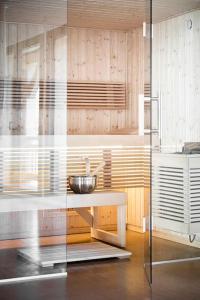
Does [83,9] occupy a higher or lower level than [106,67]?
higher

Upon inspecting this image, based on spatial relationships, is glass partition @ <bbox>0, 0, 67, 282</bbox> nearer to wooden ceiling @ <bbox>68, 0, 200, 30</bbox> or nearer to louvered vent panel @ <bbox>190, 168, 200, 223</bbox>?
wooden ceiling @ <bbox>68, 0, 200, 30</bbox>

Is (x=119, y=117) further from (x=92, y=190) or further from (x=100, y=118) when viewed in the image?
(x=92, y=190)

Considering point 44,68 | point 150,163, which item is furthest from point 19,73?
point 150,163

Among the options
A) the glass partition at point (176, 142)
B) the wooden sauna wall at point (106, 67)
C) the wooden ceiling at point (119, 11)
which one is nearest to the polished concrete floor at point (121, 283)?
the glass partition at point (176, 142)

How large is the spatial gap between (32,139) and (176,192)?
1.25 metres

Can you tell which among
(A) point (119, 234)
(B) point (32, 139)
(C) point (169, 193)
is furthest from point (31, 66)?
(A) point (119, 234)

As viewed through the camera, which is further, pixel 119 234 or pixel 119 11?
pixel 119 11

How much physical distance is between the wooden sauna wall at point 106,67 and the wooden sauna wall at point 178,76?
6.50ft

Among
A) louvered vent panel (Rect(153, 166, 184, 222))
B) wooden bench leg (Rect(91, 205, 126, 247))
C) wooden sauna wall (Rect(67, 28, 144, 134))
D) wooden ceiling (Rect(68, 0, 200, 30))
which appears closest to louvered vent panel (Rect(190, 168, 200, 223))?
louvered vent panel (Rect(153, 166, 184, 222))

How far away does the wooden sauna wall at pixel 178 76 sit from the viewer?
16.1 ft

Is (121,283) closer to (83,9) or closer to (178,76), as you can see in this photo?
(178,76)

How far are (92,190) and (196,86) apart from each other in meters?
1.42

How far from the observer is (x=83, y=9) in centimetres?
598

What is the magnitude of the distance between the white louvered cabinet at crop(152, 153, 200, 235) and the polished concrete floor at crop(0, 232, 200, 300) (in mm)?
180
